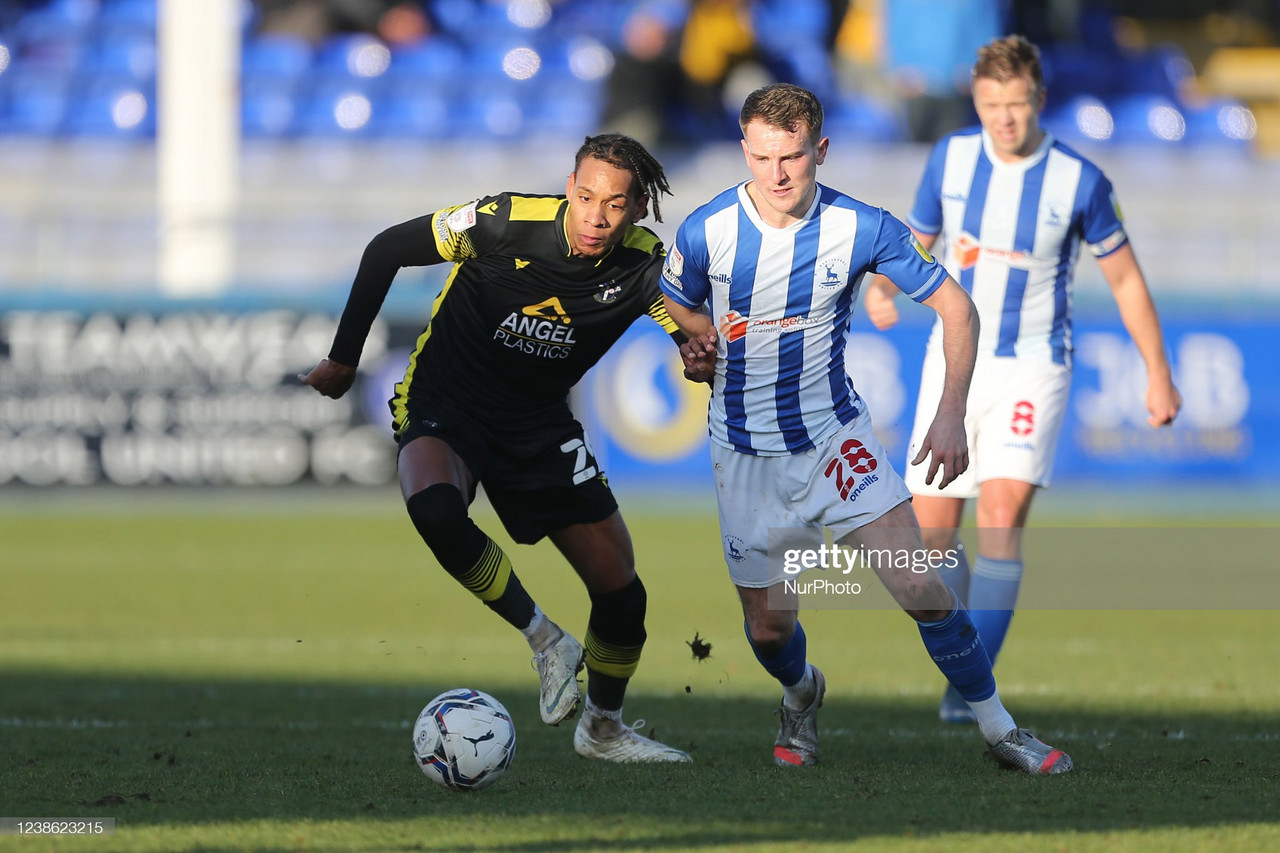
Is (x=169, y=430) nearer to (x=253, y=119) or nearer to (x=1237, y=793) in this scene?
(x=253, y=119)

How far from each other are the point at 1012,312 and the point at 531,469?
189cm

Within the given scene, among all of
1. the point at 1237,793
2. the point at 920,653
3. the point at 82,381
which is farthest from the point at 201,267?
the point at 1237,793

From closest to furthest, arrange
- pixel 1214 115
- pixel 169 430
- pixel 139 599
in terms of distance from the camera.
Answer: pixel 139 599, pixel 169 430, pixel 1214 115

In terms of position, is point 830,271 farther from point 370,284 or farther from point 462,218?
point 370,284

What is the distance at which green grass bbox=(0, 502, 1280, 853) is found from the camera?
13.3ft

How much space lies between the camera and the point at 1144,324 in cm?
591

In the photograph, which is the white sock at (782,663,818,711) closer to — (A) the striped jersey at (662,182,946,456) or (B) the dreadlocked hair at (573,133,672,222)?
(A) the striped jersey at (662,182,946,456)

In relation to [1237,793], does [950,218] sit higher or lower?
higher

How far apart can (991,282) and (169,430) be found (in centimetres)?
904

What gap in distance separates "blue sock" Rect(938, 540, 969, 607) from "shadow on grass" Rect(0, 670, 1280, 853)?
479mm

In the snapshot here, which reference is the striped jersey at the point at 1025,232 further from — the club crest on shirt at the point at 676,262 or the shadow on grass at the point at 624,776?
the club crest on shirt at the point at 676,262

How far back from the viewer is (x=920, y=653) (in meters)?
7.91

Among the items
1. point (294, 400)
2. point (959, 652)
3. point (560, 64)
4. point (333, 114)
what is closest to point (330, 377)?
point (959, 652)

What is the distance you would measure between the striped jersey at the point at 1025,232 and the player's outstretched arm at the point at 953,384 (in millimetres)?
1307
